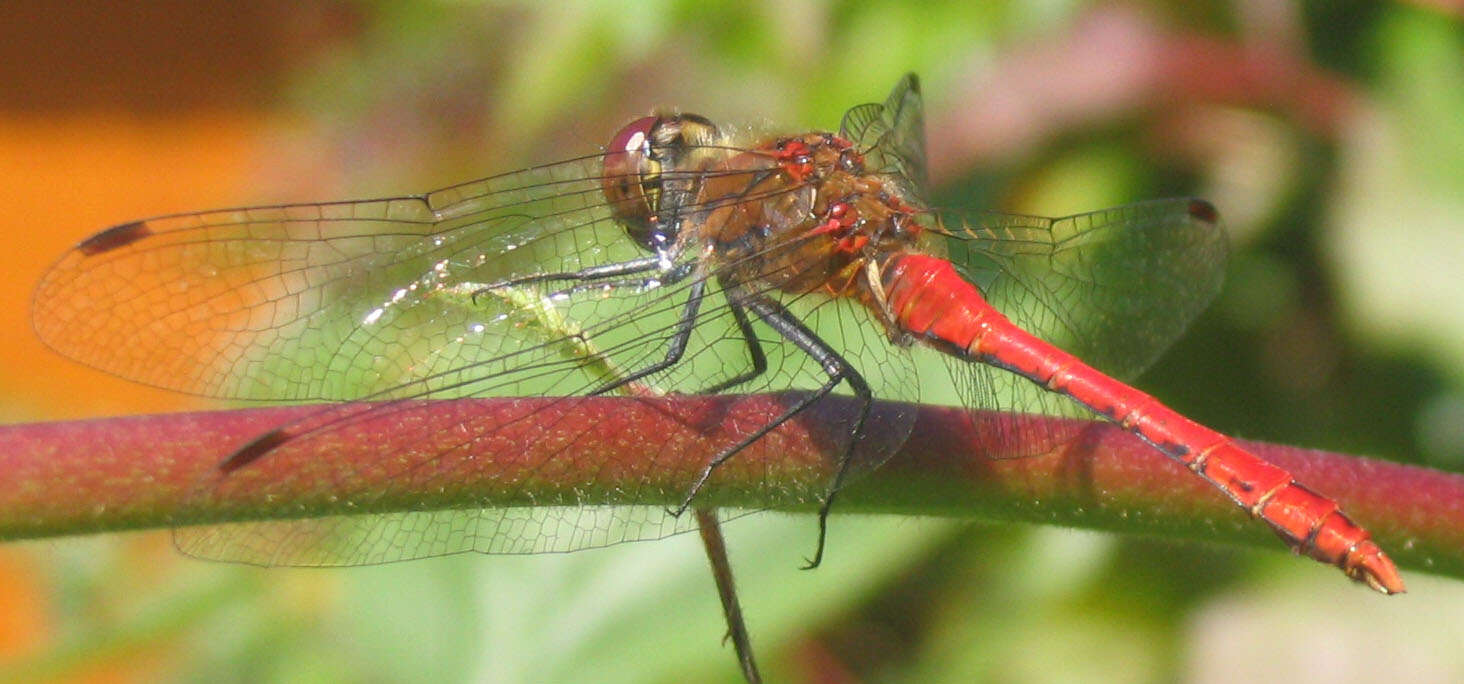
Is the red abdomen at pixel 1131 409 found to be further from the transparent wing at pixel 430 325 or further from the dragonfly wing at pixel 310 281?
the dragonfly wing at pixel 310 281

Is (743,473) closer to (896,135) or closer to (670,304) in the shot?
(670,304)

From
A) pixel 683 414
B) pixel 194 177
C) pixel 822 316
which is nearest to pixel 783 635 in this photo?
pixel 822 316

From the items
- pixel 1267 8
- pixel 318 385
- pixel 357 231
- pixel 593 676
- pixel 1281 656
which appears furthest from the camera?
pixel 1267 8

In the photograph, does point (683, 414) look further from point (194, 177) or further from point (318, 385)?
point (194, 177)

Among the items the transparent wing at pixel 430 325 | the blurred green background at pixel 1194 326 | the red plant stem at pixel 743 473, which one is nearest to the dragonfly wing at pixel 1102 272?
the transparent wing at pixel 430 325

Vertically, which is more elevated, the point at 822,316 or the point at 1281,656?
the point at 822,316

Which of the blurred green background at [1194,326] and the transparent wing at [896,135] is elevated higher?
the transparent wing at [896,135]

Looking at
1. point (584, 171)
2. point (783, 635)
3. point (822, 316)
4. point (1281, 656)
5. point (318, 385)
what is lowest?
point (1281, 656)
